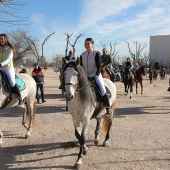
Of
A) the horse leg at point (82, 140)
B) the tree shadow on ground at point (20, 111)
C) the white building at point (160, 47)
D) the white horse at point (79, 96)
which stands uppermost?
the white building at point (160, 47)

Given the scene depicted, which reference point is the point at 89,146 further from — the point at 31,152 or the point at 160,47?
the point at 160,47

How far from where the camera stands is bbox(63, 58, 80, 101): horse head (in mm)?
3746

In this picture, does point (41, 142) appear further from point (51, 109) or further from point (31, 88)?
point (51, 109)

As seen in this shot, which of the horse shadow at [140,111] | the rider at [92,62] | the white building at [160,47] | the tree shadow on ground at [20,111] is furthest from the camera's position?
the white building at [160,47]

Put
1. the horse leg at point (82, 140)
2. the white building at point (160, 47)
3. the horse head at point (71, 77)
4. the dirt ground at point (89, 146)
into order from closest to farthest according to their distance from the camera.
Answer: the horse head at point (71, 77) < the horse leg at point (82, 140) < the dirt ground at point (89, 146) < the white building at point (160, 47)

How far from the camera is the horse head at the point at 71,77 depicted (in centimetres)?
375

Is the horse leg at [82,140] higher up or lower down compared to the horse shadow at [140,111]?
higher up

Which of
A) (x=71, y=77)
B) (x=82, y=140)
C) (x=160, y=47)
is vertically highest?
(x=160, y=47)

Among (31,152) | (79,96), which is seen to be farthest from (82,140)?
(31,152)

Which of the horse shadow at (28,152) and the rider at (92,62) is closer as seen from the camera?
the horse shadow at (28,152)

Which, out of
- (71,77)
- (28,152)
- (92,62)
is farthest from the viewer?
(28,152)

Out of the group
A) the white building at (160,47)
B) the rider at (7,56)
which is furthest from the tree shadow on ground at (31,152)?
the white building at (160,47)

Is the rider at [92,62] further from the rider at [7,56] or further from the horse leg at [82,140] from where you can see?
the rider at [7,56]

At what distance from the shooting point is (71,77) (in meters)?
3.83
